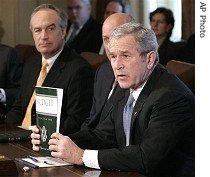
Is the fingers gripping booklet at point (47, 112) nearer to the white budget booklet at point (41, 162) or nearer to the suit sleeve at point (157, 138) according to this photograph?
the white budget booklet at point (41, 162)

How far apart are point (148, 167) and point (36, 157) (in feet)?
1.77

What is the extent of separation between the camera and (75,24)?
7.39 m

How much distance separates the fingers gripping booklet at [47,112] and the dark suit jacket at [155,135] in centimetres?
25

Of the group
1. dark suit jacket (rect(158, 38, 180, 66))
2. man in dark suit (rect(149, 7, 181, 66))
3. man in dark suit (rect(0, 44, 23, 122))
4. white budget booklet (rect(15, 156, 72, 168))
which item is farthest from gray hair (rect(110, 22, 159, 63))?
man in dark suit (rect(149, 7, 181, 66))

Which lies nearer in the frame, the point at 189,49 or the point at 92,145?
the point at 92,145

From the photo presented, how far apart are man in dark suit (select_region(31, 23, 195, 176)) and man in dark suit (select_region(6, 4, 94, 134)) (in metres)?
0.90

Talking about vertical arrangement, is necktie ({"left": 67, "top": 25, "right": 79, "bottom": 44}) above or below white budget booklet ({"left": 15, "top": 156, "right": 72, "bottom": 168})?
above

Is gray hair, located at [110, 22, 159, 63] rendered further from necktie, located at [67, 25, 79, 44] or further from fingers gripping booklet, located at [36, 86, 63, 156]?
necktie, located at [67, 25, 79, 44]

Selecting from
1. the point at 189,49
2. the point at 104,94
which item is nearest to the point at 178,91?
the point at 104,94

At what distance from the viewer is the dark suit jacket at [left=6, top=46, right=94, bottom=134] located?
13.1 ft

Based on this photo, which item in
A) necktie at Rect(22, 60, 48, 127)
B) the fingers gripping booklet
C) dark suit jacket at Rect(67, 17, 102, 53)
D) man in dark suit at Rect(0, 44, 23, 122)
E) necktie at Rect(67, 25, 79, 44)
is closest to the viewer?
the fingers gripping booklet

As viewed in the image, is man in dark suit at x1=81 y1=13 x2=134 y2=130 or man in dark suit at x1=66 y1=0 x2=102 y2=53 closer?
man in dark suit at x1=81 y1=13 x2=134 y2=130

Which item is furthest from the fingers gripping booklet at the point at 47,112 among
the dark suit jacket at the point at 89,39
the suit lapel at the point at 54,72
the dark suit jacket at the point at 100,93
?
the dark suit jacket at the point at 89,39
